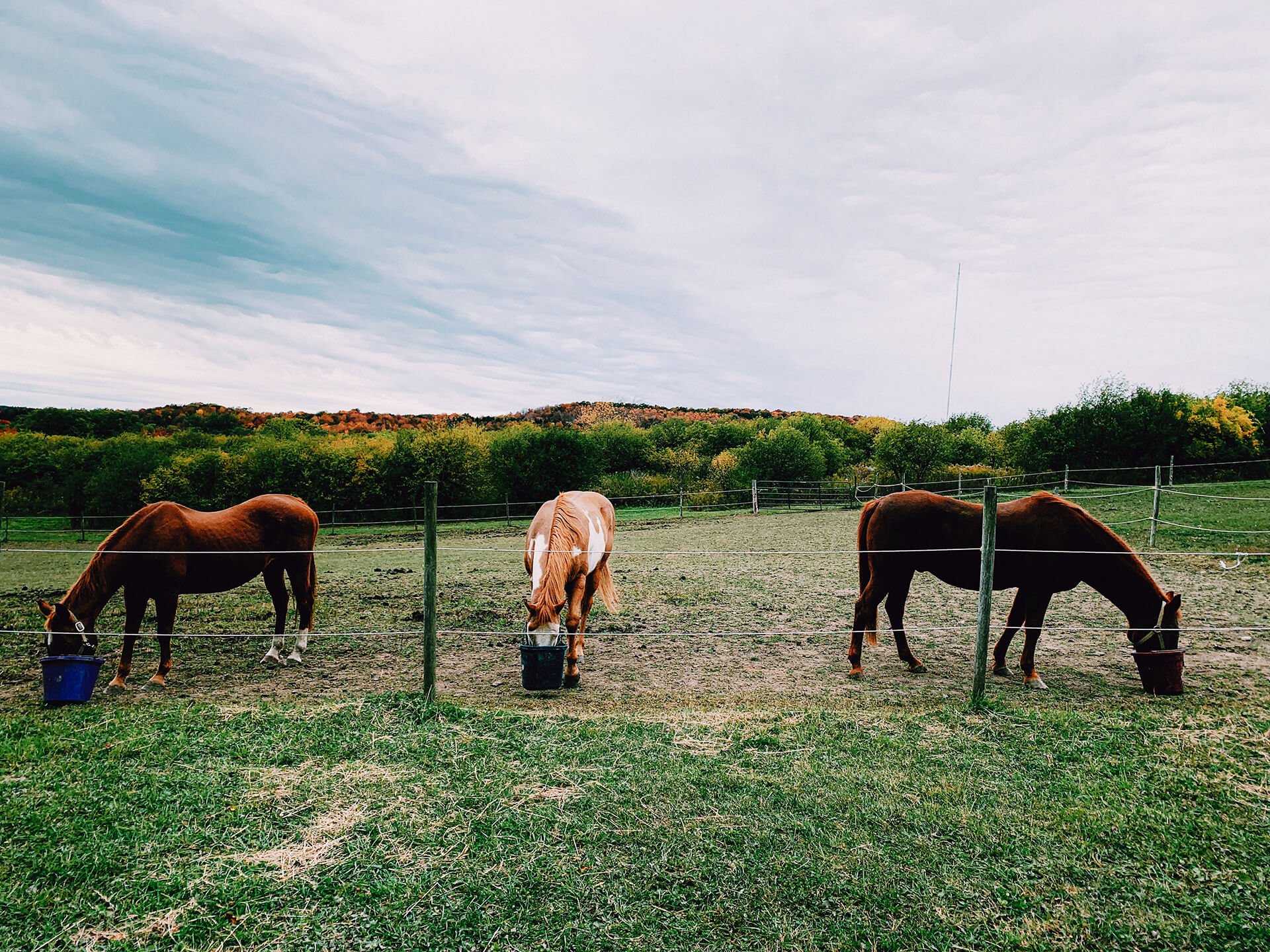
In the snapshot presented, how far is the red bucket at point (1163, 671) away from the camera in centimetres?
512

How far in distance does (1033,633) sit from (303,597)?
23.1ft

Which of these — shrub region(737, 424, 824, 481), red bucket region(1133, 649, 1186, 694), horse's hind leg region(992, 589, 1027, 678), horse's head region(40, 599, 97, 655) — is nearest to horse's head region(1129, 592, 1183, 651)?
red bucket region(1133, 649, 1186, 694)

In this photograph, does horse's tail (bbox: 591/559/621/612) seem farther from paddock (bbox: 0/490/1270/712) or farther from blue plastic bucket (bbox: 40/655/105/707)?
blue plastic bucket (bbox: 40/655/105/707)

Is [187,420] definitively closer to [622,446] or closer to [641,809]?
[622,446]

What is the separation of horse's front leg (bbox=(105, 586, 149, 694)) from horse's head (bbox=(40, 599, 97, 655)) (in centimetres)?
25

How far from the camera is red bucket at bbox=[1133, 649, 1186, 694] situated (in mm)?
5121

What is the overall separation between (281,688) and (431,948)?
150 inches

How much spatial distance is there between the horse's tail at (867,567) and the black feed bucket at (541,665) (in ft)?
9.30

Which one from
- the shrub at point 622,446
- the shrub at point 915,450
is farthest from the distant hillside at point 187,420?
the shrub at point 915,450

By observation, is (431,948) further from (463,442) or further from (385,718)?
(463,442)

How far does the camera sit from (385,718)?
14.4 feet

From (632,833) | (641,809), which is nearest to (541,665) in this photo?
(641,809)

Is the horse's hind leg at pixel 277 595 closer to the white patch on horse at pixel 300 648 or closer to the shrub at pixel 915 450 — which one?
the white patch on horse at pixel 300 648

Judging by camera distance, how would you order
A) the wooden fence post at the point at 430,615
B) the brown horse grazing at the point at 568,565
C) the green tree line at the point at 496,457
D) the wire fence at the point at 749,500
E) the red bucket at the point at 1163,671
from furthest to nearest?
the green tree line at the point at 496,457 → the wire fence at the point at 749,500 → the brown horse grazing at the point at 568,565 → the red bucket at the point at 1163,671 → the wooden fence post at the point at 430,615
